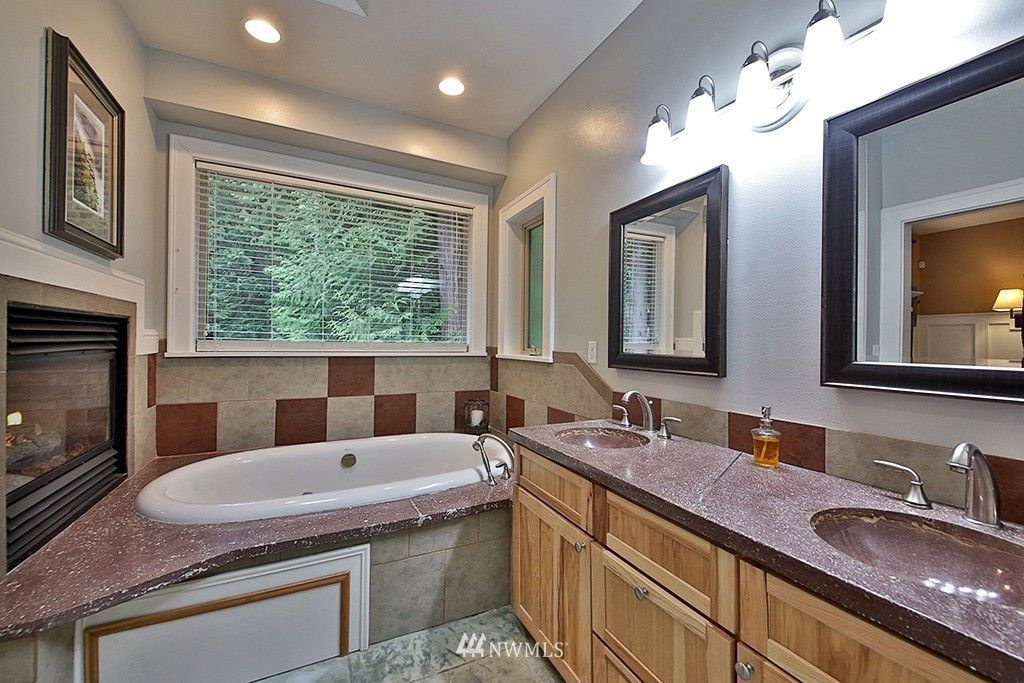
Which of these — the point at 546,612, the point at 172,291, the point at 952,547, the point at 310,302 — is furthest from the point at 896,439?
the point at 172,291

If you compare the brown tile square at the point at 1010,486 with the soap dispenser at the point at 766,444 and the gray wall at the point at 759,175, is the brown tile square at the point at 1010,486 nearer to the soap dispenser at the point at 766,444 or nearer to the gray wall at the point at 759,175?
the gray wall at the point at 759,175

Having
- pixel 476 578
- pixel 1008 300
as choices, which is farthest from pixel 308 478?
pixel 1008 300

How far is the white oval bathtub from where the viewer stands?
1.59m

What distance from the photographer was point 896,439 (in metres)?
1.01

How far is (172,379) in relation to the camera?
230cm

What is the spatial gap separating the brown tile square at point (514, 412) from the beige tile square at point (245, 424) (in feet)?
4.58

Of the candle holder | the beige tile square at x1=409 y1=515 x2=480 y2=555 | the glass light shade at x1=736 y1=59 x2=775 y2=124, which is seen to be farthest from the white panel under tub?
the glass light shade at x1=736 y1=59 x2=775 y2=124

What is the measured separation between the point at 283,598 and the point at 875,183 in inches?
84.1

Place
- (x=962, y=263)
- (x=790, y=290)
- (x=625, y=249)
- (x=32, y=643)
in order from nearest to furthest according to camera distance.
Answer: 1. (x=962, y=263)
2. (x=32, y=643)
3. (x=790, y=290)
4. (x=625, y=249)

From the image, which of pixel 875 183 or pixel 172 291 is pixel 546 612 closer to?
pixel 875 183

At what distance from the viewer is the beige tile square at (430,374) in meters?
2.81

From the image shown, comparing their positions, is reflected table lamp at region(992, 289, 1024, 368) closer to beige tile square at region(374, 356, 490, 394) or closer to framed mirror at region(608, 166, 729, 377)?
framed mirror at region(608, 166, 729, 377)

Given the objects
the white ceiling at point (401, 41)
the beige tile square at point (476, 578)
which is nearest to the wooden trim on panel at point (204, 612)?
the beige tile square at point (476, 578)

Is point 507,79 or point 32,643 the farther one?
point 507,79
